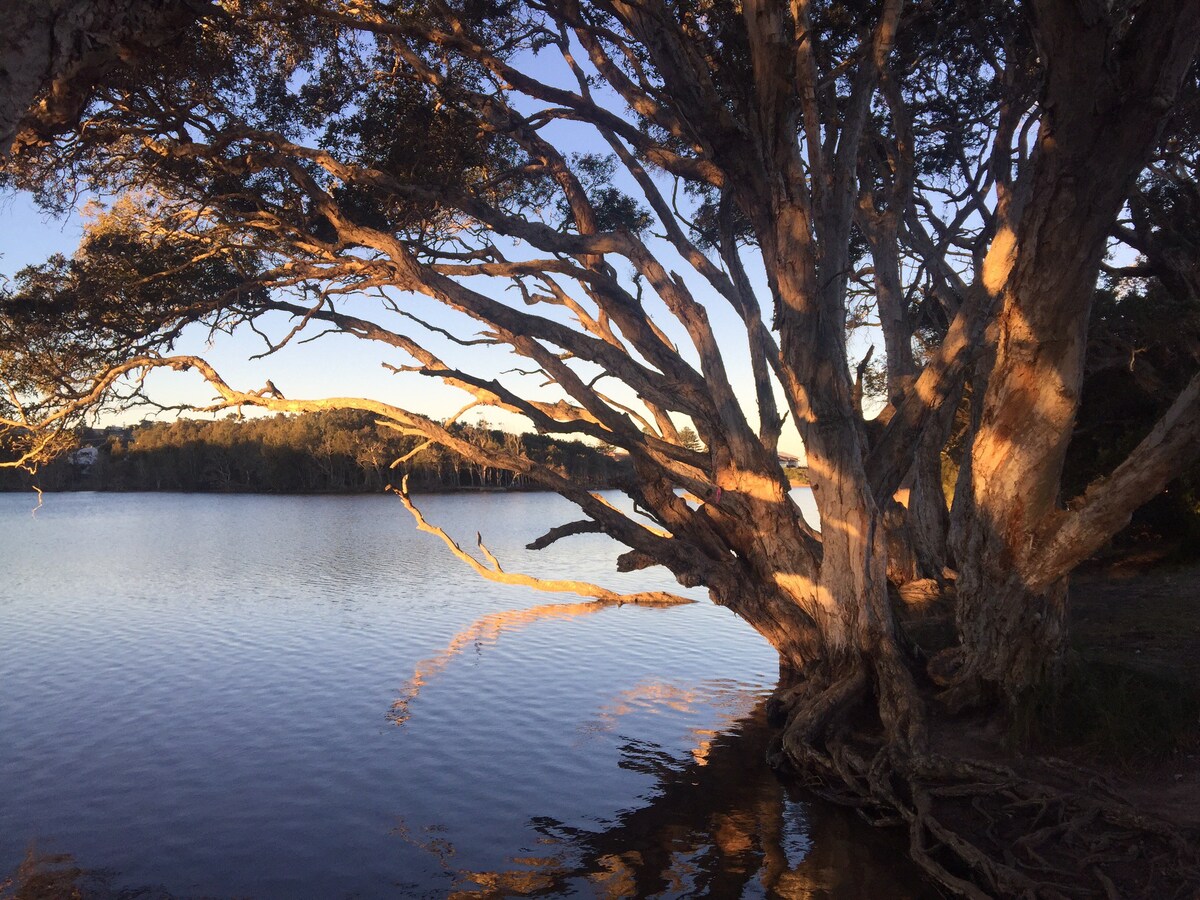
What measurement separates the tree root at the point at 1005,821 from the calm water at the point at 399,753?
0.29 m

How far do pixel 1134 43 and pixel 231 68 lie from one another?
26.3 ft

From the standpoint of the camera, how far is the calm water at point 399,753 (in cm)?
612

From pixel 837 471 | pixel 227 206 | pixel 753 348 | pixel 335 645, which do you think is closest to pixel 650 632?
pixel 335 645

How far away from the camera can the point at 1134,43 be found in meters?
5.27

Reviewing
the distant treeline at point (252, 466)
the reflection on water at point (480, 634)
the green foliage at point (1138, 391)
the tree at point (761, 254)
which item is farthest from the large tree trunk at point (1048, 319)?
the distant treeline at point (252, 466)

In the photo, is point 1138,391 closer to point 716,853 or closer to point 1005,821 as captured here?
point 1005,821

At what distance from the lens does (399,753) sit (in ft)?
28.5

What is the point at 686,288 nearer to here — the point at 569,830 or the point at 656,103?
the point at 656,103

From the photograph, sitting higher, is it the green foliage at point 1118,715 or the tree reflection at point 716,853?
the green foliage at point 1118,715

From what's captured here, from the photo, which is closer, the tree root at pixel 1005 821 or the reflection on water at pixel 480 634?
the tree root at pixel 1005 821

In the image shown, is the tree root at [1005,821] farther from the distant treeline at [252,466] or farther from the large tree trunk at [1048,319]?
the distant treeline at [252,466]

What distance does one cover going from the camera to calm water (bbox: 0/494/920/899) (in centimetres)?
612

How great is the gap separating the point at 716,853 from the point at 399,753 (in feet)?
11.5

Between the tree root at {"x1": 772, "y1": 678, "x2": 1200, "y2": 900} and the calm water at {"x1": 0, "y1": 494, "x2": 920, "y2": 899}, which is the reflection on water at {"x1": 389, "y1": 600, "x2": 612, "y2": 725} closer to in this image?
the calm water at {"x1": 0, "y1": 494, "x2": 920, "y2": 899}
